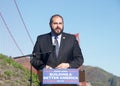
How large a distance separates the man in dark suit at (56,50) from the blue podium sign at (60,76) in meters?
0.15

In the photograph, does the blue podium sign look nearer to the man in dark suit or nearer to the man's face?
the man in dark suit

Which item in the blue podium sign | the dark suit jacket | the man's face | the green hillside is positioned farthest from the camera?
the green hillside

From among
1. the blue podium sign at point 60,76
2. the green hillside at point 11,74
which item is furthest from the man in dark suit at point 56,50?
the green hillside at point 11,74

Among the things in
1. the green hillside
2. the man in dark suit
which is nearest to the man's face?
the man in dark suit

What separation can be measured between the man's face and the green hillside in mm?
13362

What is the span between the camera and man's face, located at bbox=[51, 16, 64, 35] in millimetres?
6930

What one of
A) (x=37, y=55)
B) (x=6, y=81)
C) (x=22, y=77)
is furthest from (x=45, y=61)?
(x=22, y=77)

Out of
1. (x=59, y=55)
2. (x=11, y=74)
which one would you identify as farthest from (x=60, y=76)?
(x=11, y=74)

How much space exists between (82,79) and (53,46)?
0.72m

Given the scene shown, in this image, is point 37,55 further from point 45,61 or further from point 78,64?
point 78,64

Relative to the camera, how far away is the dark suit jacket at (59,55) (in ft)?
23.4

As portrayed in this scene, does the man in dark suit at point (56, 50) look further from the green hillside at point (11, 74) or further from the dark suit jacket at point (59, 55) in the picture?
the green hillside at point (11, 74)

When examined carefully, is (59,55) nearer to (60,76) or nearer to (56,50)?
(56,50)

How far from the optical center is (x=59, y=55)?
23.5 ft
